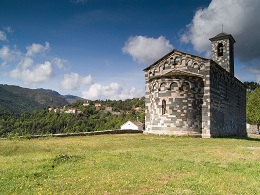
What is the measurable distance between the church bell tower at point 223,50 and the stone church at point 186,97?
6.99 metres

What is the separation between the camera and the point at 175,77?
25.1 metres

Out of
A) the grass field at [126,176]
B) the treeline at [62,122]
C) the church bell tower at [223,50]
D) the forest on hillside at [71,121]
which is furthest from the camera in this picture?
the treeline at [62,122]

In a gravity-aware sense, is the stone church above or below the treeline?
above

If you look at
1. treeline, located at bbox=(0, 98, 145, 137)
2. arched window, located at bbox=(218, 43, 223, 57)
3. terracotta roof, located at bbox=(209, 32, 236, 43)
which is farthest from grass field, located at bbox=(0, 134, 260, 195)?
treeline, located at bbox=(0, 98, 145, 137)

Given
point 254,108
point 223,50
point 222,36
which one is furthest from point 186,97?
point 254,108

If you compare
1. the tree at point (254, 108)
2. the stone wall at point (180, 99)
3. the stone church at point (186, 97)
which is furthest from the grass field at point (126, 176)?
the tree at point (254, 108)

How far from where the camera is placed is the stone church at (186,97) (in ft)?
81.3

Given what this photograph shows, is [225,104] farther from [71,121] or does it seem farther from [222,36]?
[71,121]

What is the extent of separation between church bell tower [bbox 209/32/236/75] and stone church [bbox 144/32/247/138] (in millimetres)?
6989

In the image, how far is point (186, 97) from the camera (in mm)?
24953

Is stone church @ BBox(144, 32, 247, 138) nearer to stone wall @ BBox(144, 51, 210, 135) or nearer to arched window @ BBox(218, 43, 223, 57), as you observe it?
stone wall @ BBox(144, 51, 210, 135)

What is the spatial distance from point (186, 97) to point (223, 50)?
48.3 ft

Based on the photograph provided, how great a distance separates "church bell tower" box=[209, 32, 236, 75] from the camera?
116 ft

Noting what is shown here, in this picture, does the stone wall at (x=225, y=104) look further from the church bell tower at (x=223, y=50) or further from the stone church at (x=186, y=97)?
the church bell tower at (x=223, y=50)
